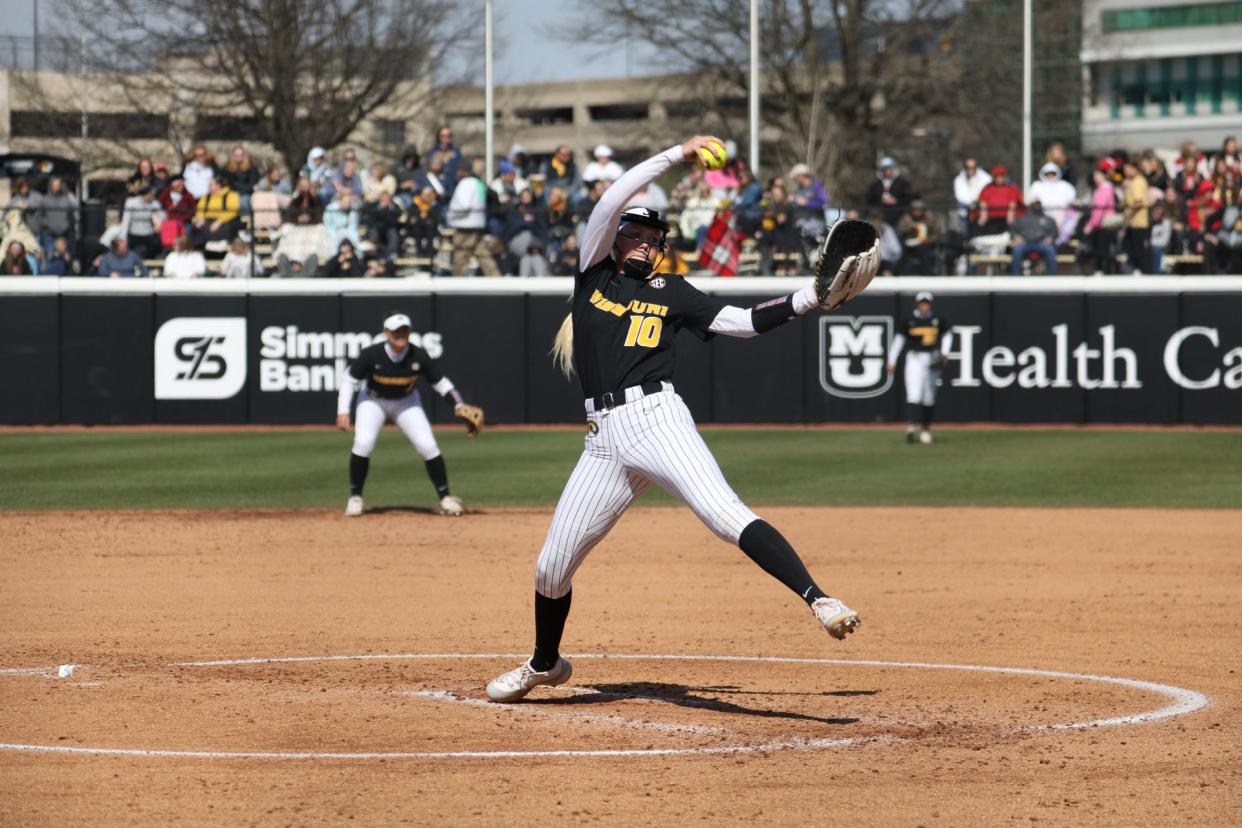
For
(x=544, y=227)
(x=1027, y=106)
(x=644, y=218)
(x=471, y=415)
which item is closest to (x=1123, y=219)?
(x=1027, y=106)

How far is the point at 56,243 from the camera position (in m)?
27.8

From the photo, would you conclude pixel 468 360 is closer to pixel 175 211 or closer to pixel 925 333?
pixel 175 211

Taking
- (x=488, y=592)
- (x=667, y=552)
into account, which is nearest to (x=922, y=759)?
(x=488, y=592)

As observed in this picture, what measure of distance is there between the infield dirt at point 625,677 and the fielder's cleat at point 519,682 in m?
0.08

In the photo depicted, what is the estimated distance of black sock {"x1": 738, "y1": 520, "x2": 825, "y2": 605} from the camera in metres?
7.10

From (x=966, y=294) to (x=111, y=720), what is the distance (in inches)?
841

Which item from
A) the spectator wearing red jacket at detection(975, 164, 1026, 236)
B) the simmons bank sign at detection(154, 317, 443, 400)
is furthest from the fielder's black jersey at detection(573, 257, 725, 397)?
the spectator wearing red jacket at detection(975, 164, 1026, 236)

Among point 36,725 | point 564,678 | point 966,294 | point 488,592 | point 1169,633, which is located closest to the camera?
point 36,725

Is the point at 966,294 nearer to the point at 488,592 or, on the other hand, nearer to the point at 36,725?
the point at 488,592

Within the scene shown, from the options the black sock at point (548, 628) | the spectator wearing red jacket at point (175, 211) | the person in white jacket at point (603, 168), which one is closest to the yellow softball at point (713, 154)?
the black sock at point (548, 628)

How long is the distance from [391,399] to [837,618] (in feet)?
33.0

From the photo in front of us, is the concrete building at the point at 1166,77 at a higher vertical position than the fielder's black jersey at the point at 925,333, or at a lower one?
higher

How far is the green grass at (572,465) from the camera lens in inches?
701

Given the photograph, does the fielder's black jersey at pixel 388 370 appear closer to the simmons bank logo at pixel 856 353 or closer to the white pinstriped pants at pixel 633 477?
the white pinstriped pants at pixel 633 477
